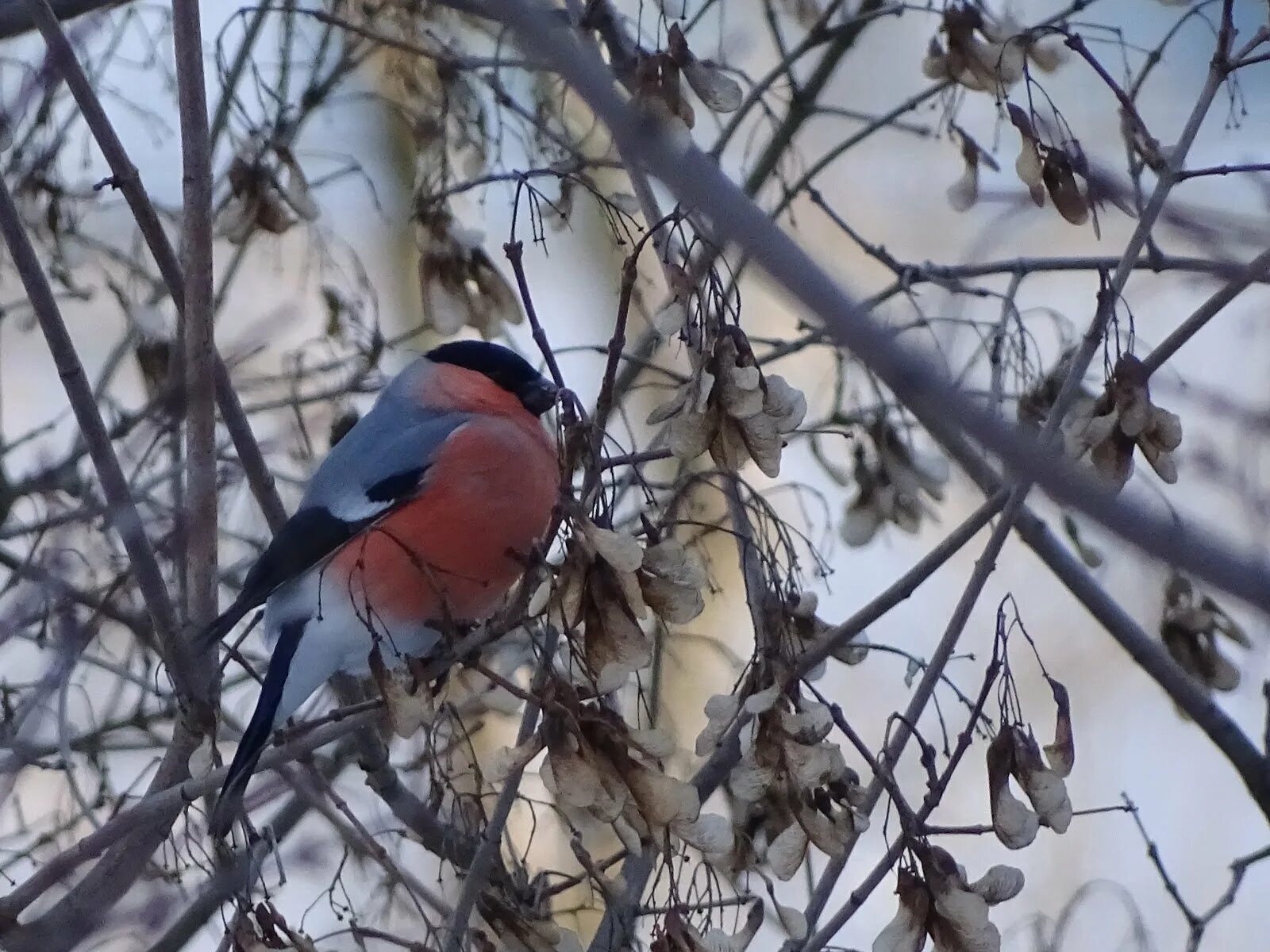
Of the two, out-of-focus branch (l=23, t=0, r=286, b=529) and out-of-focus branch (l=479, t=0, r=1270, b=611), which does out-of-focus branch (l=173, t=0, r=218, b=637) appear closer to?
out-of-focus branch (l=23, t=0, r=286, b=529)

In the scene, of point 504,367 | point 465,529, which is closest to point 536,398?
point 504,367

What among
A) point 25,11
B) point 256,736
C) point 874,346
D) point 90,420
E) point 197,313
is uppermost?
point 25,11

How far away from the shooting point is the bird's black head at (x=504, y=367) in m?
2.11

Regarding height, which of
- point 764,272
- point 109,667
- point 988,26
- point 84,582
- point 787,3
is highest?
point 787,3

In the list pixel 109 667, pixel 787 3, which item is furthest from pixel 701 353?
pixel 787 3

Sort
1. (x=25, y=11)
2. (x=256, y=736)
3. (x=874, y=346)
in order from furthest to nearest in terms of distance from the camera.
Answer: (x=25, y=11) < (x=256, y=736) < (x=874, y=346)

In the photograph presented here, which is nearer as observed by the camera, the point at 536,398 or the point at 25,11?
the point at 25,11

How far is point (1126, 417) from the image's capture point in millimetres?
1300

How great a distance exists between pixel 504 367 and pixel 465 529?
0.41 metres

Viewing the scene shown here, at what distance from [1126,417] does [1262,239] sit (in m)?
0.22

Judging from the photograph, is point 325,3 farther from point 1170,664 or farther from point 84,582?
point 1170,664

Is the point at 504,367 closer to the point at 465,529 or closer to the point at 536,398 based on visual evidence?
the point at 536,398

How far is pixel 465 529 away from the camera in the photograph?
1799 mm

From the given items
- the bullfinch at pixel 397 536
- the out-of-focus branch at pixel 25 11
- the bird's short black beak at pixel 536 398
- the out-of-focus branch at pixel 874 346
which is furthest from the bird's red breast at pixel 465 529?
the out-of-focus branch at pixel 874 346
